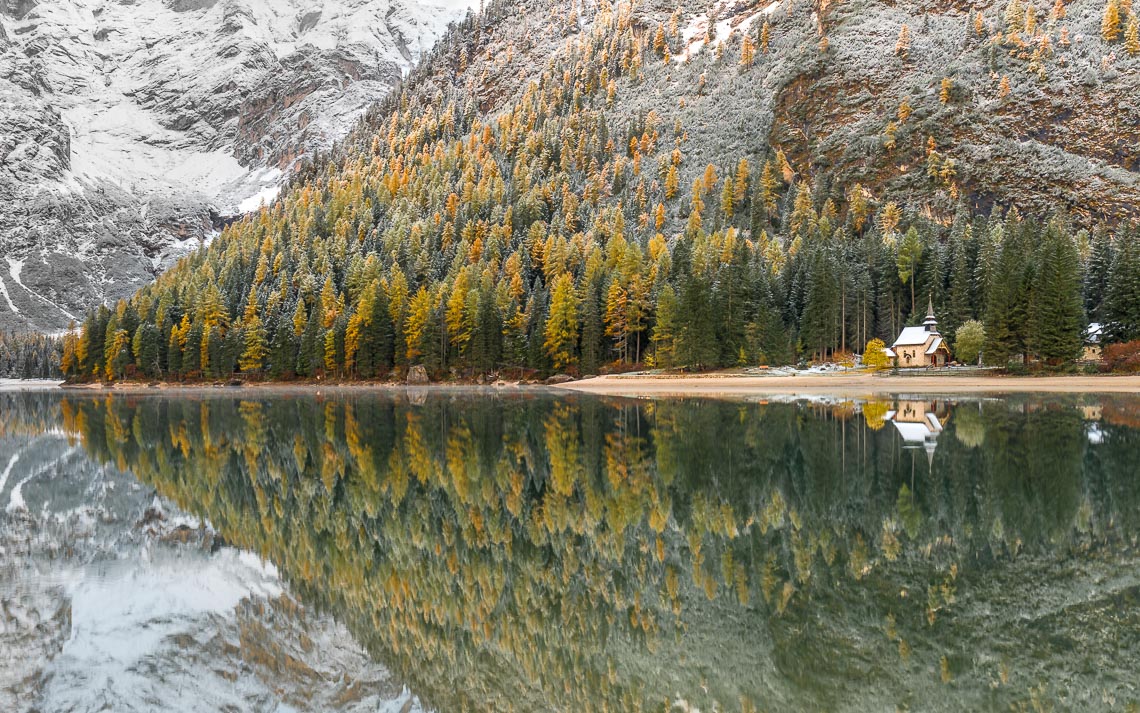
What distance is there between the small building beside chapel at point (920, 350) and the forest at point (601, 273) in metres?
2.26

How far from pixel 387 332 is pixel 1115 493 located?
89.0m

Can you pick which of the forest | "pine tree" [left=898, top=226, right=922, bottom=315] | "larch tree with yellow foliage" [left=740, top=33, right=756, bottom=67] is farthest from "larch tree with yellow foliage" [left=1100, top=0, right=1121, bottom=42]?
"pine tree" [left=898, top=226, right=922, bottom=315]

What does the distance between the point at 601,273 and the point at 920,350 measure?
38.5m

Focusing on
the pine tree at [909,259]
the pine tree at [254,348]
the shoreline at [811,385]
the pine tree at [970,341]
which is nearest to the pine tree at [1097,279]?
the pine tree at [970,341]

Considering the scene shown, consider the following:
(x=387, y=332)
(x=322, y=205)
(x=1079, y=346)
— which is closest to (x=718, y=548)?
(x=1079, y=346)

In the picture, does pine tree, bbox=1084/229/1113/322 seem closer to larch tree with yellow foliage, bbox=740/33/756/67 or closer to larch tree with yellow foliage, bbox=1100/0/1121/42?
larch tree with yellow foliage, bbox=1100/0/1121/42

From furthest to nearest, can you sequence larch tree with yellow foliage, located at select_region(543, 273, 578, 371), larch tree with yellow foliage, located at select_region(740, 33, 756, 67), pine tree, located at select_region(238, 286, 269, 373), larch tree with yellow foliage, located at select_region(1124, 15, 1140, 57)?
larch tree with yellow foliage, located at select_region(740, 33, 756, 67) < larch tree with yellow foliage, located at select_region(1124, 15, 1140, 57) < pine tree, located at select_region(238, 286, 269, 373) < larch tree with yellow foliage, located at select_region(543, 273, 578, 371)

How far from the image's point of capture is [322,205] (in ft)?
499

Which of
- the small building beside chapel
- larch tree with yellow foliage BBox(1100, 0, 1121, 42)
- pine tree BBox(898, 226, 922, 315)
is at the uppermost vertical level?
larch tree with yellow foliage BBox(1100, 0, 1121, 42)

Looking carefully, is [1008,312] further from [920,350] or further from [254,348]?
[254,348]

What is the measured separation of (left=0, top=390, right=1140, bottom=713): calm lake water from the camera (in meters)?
8.42

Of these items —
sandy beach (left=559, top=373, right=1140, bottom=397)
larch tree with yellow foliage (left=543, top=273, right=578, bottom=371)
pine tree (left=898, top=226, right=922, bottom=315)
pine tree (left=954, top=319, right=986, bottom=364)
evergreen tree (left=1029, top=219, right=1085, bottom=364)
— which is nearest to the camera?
sandy beach (left=559, top=373, right=1140, bottom=397)

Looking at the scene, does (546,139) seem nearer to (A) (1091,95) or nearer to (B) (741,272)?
(B) (741,272)

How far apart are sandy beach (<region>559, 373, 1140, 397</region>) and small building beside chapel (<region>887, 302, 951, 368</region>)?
25.4 feet
